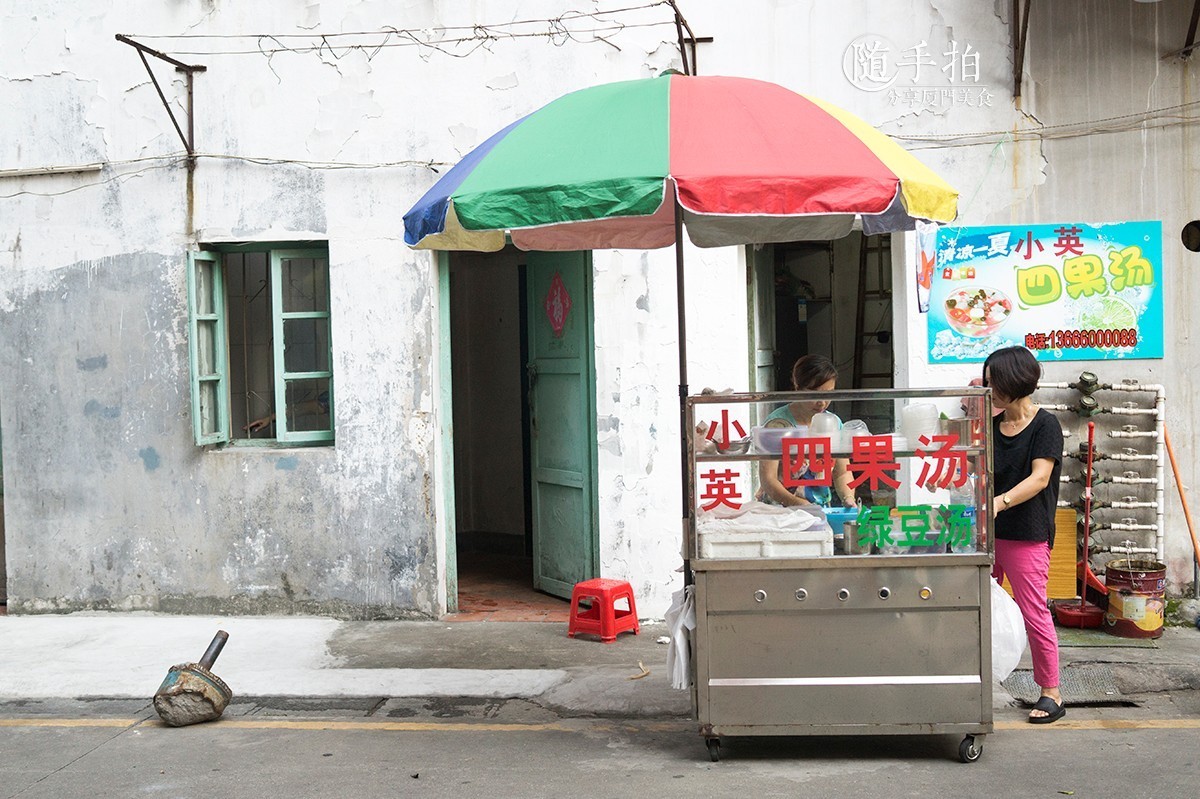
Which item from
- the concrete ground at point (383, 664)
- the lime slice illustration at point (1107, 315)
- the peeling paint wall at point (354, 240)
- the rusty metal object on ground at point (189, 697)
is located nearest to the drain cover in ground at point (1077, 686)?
the concrete ground at point (383, 664)

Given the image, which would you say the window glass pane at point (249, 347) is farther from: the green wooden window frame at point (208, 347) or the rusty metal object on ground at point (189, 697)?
the rusty metal object on ground at point (189, 697)

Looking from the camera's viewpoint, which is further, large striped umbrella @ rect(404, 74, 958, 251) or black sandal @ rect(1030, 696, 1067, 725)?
black sandal @ rect(1030, 696, 1067, 725)

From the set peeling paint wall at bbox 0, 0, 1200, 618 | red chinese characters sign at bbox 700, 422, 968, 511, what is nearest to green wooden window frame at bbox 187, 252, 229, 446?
peeling paint wall at bbox 0, 0, 1200, 618

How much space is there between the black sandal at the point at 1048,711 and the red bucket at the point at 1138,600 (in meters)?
1.59

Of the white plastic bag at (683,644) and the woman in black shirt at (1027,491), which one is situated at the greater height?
the woman in black shirt at (1027,491)

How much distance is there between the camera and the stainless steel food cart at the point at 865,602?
4820mm

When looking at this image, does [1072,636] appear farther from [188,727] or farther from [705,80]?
[188,727]

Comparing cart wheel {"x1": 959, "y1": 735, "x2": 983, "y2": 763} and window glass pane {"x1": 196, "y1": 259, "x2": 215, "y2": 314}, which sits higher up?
window glass pane {"x1": 196, "y1": 259, "x2": 215, "y2": 314}

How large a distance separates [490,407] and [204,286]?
3211 millimetres

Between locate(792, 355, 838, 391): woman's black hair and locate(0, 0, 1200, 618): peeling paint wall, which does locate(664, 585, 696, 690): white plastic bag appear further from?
locate(0, 0, 1200, 618): peeling paint wall

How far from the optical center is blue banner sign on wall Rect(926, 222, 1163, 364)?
7.15 meters

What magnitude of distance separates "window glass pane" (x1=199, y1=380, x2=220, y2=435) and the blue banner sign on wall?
4.69 meters

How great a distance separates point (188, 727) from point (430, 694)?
3.86 ft

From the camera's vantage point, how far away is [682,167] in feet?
14.7
